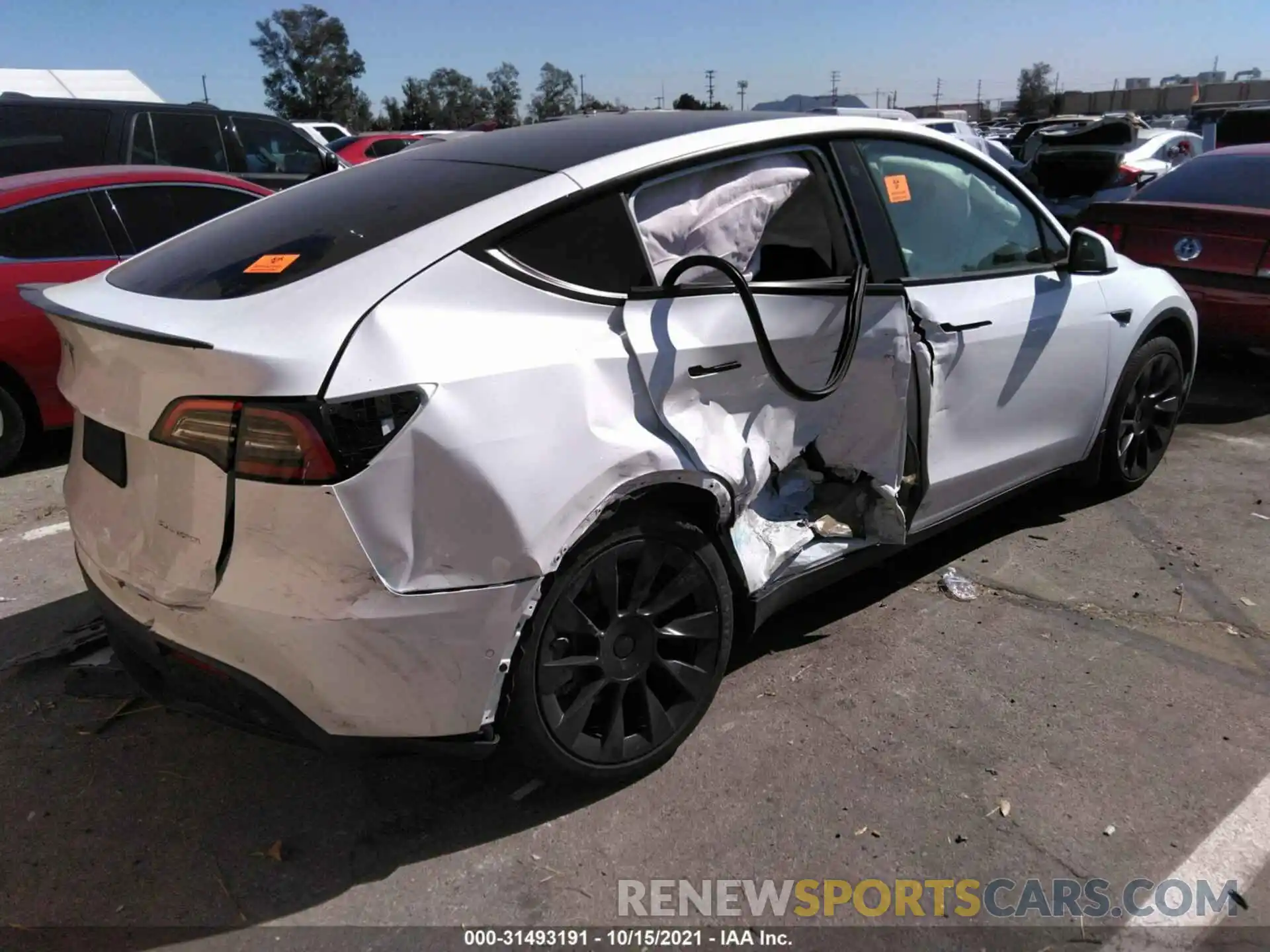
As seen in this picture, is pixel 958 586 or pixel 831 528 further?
pixel 958 586

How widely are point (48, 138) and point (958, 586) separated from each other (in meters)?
7.41

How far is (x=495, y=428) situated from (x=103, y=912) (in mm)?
1514

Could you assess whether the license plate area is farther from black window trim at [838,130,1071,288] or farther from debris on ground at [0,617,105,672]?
black window trim at [838,130,1071,288]

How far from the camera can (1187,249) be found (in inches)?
255

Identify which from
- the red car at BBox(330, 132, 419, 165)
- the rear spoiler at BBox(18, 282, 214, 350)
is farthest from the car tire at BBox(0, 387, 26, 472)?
the red car at BBox(330, 132, 419, 165)

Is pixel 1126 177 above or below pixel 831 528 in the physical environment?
above

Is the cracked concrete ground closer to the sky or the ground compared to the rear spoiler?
closer to the ground

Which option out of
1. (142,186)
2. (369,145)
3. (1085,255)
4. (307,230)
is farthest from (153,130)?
(369,145)

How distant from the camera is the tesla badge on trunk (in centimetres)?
644

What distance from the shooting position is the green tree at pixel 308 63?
228ft

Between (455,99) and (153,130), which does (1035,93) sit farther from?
(153,130)

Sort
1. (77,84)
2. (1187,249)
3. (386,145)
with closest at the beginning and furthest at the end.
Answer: (1187,249)
(386,145)
(77,84)

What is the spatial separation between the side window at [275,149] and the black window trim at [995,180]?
7.14 m

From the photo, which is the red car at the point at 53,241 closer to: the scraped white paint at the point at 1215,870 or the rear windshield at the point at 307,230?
the rear windshield at the point at 307,230
